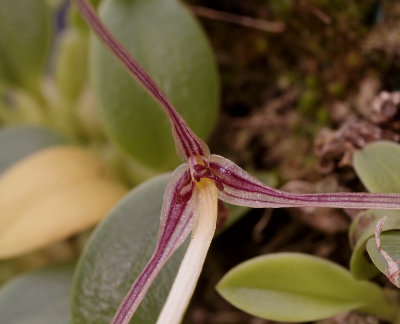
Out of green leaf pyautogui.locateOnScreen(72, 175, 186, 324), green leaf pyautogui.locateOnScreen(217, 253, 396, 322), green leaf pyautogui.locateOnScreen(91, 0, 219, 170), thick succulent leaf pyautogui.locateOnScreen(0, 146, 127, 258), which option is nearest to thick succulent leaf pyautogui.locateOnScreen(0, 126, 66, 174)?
thick succulent leaf pyautogui.locateOnScreen(0, 146, 127, 258)

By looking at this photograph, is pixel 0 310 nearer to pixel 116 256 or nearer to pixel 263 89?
pixel 116 256

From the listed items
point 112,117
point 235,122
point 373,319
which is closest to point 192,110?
point 112,117

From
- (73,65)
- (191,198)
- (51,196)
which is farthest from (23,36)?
(191,198)

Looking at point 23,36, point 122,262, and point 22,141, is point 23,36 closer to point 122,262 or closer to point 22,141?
point 22,141

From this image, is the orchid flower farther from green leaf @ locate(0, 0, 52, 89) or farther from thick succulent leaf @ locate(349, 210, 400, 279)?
green leaf @ locate(0, 0, 52, 89)

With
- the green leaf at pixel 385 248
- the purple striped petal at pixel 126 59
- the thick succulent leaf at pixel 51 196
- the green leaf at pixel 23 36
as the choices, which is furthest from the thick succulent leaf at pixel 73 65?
the green leaf at pixel 385 248

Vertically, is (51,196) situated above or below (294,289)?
above

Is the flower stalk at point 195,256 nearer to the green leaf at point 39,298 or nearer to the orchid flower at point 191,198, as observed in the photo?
the orchid flower at point 191,198
